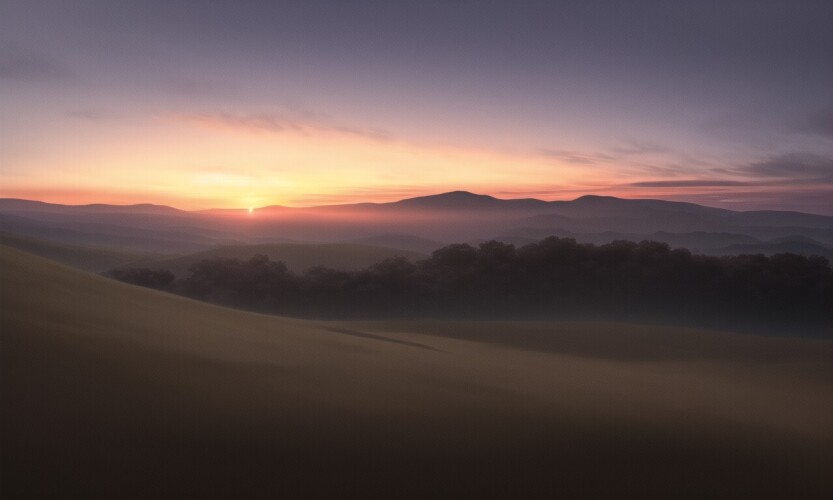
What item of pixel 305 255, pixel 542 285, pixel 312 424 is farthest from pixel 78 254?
pixel 312 424

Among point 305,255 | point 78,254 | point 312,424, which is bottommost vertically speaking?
point 78,254

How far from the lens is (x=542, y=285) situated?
50.4 metres

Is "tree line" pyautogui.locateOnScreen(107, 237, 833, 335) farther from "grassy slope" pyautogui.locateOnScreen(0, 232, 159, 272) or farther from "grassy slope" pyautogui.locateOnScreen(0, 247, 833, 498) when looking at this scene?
"grassy slope" pyautogui.locateOnScreen(0, 232, 159, 272)

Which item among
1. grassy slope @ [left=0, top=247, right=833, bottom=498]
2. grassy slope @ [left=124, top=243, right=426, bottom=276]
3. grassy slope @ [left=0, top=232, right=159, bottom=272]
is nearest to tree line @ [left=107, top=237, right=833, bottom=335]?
grassy slope @ [left=124, top=243, right=426, bottom=276]

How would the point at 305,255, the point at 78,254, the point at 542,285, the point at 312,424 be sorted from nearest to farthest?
the point at 312,424
the point at 542,285
the point at 305,255
the point at 78,254

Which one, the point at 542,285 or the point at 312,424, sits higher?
the point at 312,424

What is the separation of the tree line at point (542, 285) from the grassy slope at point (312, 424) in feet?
129

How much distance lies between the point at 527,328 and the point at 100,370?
23.6 meters

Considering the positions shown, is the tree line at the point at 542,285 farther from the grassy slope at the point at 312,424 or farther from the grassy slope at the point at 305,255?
the grassy slope at the point at 312,424

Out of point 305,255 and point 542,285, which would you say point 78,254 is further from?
point 542,285

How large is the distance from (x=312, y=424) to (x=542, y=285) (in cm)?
4721

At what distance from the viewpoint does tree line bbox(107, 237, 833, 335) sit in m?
47.3

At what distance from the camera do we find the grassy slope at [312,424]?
3.84 m

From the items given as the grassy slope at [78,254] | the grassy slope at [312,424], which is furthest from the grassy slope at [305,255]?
the grassy slope at [312,424]
